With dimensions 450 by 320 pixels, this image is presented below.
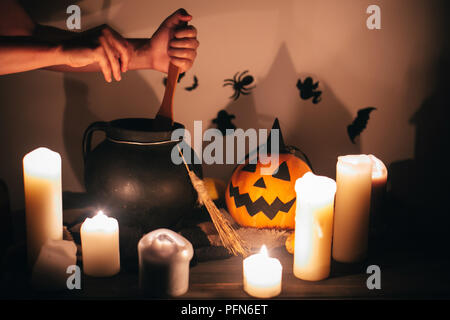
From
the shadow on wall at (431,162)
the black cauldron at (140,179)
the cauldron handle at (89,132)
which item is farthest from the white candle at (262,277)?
the shadow on wall at (431,162)

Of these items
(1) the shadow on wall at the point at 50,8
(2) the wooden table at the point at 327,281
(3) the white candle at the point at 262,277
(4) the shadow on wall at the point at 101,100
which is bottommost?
(2) the wooden table at the point at 327,281

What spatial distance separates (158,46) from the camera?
132 centimetres

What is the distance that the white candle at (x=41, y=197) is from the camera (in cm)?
102

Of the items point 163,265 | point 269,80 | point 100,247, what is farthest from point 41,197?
point 269,80

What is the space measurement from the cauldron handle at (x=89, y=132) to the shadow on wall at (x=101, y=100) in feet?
0.83

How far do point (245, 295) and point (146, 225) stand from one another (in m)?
0.32

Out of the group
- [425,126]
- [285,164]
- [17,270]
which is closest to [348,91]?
[425,126]

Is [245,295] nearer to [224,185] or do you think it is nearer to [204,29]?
[224,185]

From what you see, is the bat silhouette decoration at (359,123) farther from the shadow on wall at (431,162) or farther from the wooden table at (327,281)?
the wooden table at (327,281)

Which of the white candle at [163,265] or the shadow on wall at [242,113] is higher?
the shadow on wall at [242,113]

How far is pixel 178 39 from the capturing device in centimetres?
122

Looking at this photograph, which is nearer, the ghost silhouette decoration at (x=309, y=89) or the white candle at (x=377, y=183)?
the white candle at (x=377, y=183)

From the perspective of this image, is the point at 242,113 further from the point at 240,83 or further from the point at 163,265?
the point at 163,265

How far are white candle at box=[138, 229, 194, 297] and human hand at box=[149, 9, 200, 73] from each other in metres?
0.50
